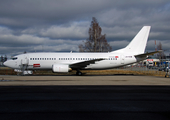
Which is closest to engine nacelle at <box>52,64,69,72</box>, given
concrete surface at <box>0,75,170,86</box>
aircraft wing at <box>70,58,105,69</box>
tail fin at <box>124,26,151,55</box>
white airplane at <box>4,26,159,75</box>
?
white airplane at <box>4,26,159,75</box>

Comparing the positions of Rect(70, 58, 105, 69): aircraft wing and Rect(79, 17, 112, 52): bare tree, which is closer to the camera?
Rect(70, 58, 105, 69): aircraft wing

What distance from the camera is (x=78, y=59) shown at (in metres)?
23.0

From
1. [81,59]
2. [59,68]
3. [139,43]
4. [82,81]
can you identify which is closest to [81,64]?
[81,59]

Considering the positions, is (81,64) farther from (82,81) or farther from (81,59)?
(82,81)

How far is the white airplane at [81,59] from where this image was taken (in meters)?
22.5

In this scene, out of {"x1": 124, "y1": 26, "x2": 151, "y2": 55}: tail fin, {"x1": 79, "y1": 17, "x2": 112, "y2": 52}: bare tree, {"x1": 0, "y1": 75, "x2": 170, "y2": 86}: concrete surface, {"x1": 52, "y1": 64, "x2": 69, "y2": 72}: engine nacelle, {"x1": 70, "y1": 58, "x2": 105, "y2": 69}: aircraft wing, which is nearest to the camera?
{"x1": 0, "y1": 75, "x2": 170, "y2": 86}: concrete surface

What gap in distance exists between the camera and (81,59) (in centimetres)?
2311

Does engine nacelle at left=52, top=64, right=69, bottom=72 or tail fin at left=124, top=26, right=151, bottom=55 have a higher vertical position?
tail fin at left=124, top=26, right=151, bottom=55

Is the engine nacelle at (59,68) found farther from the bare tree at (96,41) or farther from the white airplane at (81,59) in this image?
the bare tree at (96,41)

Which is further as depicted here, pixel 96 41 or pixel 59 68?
pixel 96 41

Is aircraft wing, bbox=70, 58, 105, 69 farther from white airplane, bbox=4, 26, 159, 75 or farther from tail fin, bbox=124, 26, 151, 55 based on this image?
tail fin, bbox=124, 26, 151, 55

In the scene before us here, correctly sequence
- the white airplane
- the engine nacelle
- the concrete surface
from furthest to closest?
the white airplane, the engine nacelle, the concrete surface

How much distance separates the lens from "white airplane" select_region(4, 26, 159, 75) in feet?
73.7
